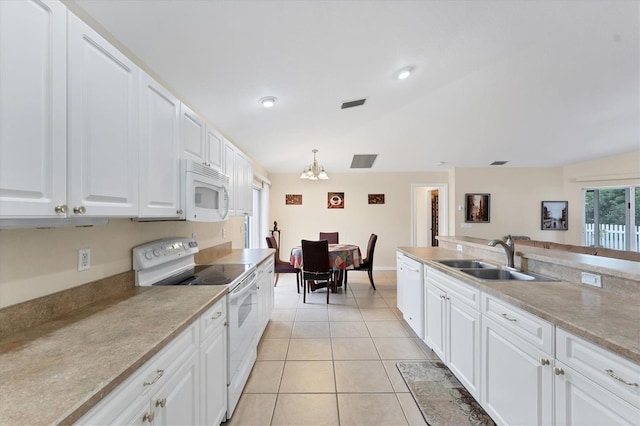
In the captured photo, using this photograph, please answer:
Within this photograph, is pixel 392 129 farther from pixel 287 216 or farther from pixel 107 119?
pixel 107 119

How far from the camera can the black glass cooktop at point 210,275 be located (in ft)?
5.74

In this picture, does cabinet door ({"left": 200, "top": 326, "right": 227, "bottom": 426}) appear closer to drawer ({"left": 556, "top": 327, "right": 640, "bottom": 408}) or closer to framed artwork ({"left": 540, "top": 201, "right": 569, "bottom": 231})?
drawer ({"left": 556, "top": 327, "right": 640, "bottom": 408})

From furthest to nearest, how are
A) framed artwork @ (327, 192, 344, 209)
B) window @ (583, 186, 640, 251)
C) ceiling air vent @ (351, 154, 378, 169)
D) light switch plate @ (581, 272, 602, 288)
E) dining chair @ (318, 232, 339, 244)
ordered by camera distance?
1. framed artwork @ (327, 192, 344, 209)
2. dining chair @ (318, 232, 339, 244)
3. ceiling air vent @ (351, 154, 378, 169)
4. window @ (583, 186, 640, 251)
5. light switch plate @ (581, 272, 602, 288)

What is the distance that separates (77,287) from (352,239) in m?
5.08

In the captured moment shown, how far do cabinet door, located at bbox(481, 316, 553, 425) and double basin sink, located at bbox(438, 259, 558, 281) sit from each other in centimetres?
57

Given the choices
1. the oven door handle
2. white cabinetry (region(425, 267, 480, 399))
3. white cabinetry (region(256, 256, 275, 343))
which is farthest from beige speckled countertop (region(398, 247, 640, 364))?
white cabinetry (region(256, 256, 275, 343))

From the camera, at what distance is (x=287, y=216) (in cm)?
592

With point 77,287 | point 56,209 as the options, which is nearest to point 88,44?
point 56,209

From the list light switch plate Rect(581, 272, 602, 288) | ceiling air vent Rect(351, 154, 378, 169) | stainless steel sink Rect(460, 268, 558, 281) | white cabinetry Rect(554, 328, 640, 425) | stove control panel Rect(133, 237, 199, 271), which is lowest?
white cabinetry Rect(554, 328, 640, 425)

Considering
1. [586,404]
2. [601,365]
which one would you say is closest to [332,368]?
[586,404]

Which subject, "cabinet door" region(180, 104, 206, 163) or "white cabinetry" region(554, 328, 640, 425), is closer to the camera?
"white cabinetry" region(554, 328, 640, 425)

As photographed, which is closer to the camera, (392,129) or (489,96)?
(489,96)

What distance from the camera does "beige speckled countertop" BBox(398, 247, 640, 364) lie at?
3.02 feet

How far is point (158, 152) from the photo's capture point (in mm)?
1379
